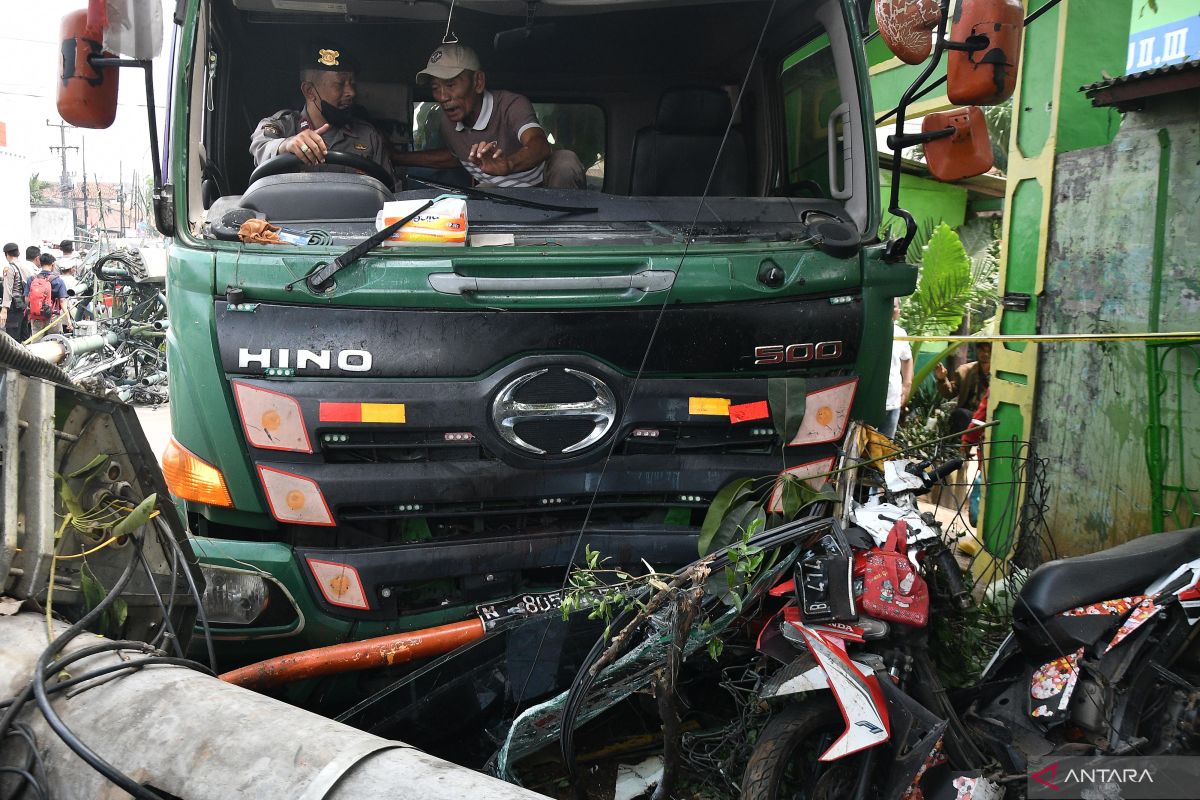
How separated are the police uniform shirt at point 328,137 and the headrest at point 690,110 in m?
1.22

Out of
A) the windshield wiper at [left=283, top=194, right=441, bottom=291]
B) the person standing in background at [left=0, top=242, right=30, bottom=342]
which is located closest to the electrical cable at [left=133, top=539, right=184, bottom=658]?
the windshield wiper at [left=283, top=194, right=441, bottom=291]

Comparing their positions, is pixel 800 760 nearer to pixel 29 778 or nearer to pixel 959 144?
pixel 29 778

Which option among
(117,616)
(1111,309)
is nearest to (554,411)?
(117,616)

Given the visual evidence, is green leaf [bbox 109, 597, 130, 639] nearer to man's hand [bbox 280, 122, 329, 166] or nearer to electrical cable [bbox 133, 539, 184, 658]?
electrical cable [bbox 133, 539, 184, 658]

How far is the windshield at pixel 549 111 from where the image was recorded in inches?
141

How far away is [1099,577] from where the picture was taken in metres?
2.62

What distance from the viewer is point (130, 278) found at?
1224 centimetres

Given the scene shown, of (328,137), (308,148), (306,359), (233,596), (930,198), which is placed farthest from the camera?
(930,198)

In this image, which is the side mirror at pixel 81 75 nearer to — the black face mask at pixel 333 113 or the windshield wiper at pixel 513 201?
the black face mask at pixel 333 113

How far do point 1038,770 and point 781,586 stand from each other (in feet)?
2.78

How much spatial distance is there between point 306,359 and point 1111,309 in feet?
12.8

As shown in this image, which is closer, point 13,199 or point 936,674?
point 936,674

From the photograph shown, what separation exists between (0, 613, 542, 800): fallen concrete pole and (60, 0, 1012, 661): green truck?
0.84 metres

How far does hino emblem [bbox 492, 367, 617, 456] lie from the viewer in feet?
9.80
